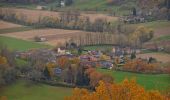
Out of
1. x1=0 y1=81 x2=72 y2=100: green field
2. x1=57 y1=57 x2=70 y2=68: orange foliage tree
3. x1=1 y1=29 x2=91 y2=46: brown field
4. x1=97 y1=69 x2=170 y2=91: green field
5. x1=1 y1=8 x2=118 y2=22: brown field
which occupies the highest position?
x1=1 y1=8 x2=118 y2=22: brown field

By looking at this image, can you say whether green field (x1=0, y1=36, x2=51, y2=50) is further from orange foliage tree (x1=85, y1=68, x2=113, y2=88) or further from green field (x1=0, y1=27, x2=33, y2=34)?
orange foliage tree (x1=85, y1=68, x2=113, y2=88)

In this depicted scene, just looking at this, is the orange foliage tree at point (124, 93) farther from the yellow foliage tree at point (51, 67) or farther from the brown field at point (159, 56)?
the brown field at point (159, 56)

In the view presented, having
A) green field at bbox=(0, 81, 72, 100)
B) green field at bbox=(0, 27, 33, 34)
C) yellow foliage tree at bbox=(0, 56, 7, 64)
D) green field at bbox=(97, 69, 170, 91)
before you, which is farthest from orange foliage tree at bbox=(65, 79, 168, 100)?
green field at bbox=(0, 27, 33, 34)

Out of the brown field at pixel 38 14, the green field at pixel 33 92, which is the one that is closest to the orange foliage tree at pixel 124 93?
the green field at pixel 33 92

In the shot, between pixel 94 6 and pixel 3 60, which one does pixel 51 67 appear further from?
pixel 94 6

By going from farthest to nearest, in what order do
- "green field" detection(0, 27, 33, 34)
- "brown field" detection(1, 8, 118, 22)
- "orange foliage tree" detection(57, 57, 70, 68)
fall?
"brown field" detection(1, 8, 118, 22) → "green field" detection(0, 27, 33, 34) → "orange foliage tree" detection(57, 57, 70, 68)

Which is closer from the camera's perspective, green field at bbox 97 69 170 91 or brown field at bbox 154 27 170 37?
green field at bbox 97 69 170 91

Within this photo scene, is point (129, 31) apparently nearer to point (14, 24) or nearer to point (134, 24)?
point (134, 24)
